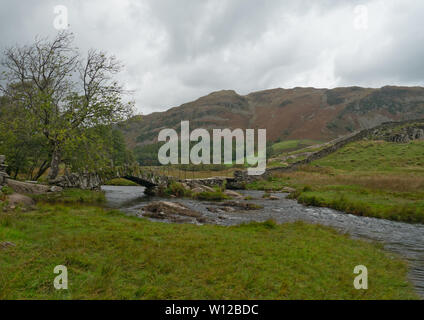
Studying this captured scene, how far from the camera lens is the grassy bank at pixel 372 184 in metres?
21.5

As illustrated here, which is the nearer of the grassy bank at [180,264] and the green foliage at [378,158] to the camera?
the grassy bank at [180,264]

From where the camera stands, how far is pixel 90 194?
2702 cm

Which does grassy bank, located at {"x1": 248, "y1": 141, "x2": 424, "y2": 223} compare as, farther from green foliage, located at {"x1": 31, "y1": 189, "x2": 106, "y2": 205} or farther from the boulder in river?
green foliage, located at {"x1": 31, "y1": 189, "x2": 106, "y2": 205}

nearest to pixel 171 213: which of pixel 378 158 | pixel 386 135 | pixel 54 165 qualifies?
pixel 54 165

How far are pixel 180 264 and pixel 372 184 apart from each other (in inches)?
1265

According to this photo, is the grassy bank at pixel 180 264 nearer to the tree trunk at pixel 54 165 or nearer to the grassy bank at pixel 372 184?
the grassy bank at pixel 372 184

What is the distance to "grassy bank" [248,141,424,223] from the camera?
21453 mm

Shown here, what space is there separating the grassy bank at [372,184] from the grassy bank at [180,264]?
1105 cm

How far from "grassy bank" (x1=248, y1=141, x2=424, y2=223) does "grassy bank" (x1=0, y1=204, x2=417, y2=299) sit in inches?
435

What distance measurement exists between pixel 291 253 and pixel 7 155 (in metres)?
29.6

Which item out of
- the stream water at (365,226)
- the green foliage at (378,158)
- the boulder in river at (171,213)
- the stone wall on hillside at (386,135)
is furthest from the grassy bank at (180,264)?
the stone wall on hillside at (386,135)
